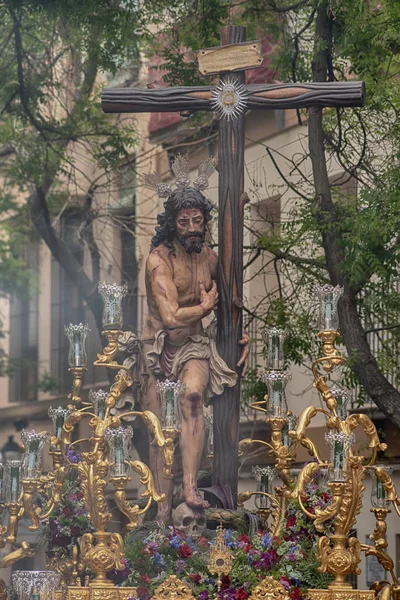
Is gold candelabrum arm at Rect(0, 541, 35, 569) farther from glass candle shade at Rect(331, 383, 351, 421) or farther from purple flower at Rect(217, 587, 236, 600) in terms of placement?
glass candle shade at Rect(331, 383, 351, 421)

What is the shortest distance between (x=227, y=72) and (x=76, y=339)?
2.16 meters

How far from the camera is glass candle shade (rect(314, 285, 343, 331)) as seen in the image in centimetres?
1195

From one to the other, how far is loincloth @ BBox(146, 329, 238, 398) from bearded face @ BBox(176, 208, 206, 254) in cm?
58

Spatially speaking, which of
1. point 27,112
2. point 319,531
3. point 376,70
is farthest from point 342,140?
point 319,531

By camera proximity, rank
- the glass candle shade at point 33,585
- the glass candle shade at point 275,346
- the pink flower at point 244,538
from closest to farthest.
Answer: the glass candle shade at point 33,585, the pink flower at point 244,538, the glass candle shade at point 275,346

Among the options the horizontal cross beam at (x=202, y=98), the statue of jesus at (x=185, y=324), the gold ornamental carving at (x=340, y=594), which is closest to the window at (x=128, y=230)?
the horizontal cross beam at (x=202, y=98)

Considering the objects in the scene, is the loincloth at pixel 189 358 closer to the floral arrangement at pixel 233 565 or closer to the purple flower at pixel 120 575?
the floral arrangement at pixel 233 565

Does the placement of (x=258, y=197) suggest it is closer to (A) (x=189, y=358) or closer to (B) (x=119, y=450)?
(A) (x=189, y=358)

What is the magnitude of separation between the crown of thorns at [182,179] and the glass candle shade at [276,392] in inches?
58.5

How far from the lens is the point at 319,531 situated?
1172 cm

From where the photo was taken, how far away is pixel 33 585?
11.1m

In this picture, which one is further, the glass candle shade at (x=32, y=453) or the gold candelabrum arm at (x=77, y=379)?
the gold candelabrum arm at (x=77, y=379)

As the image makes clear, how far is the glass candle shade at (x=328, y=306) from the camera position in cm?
1195

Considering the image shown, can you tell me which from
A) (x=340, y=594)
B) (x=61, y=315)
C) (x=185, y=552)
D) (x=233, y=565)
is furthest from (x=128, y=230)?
(x=340, y=594)
